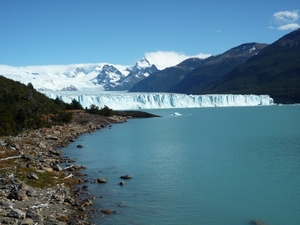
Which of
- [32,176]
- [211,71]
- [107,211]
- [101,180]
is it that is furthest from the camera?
[211,71]

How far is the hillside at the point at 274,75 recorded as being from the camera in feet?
321

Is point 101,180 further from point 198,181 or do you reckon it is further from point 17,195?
point 17,195

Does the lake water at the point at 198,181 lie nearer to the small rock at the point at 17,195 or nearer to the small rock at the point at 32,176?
the small rock at the point at 32,176

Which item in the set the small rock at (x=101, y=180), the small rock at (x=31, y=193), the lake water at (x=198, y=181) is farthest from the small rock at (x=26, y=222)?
the small rock at (x=101, y=180)

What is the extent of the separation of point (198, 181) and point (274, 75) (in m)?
108

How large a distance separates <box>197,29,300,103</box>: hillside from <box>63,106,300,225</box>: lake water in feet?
243

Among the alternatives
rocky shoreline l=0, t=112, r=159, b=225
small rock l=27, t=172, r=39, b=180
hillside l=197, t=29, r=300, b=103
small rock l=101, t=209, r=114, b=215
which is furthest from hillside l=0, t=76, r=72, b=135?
hillside l=197, t=29, r=300, b=103

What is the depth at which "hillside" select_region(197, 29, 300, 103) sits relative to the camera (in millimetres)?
97769

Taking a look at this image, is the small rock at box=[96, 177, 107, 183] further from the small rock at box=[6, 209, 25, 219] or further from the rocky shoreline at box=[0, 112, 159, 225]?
the small rock at box=[6, 209, 25, 219]

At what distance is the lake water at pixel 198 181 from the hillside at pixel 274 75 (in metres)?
74.1

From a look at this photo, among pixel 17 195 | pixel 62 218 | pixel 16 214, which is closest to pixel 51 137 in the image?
pixel 17 195

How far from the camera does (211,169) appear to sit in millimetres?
16406

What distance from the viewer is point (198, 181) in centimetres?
1423

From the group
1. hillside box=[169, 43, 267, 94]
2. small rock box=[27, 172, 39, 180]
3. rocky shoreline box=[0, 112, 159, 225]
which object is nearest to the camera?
rocky shoreline box=[0, 112, 159, 225]
